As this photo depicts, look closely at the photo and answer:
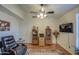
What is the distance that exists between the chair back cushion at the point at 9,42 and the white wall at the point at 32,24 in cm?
26

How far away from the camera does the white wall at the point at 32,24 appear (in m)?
2.26

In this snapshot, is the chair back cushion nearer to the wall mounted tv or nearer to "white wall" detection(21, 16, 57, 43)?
"white wall" detection(21, 16, 57, 43)

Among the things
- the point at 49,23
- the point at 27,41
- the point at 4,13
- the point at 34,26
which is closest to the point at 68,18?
the point at 49,23

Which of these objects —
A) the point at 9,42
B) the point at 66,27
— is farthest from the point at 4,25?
the point at 66,27

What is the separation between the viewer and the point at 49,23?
2.27 m

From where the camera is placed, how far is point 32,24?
7.61ft

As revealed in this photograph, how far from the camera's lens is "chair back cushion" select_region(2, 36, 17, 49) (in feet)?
7.02

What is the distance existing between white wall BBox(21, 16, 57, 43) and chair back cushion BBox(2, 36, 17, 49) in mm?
261

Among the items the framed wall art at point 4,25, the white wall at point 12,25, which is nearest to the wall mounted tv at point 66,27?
the white wall at point 12,25

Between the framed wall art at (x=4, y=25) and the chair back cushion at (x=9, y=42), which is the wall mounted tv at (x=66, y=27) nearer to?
the chair back cushion at (x=9, y=42)
